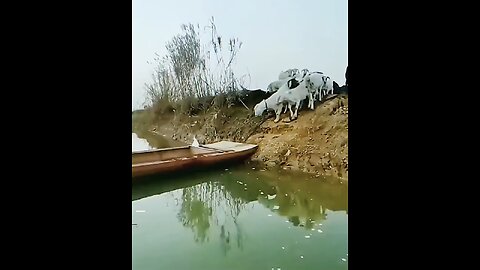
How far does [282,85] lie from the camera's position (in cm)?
130

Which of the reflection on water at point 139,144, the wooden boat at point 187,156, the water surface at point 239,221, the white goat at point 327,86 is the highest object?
the white goat at point 327,86

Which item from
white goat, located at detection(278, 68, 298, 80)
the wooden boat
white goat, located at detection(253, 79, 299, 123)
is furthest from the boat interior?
white goat, located at detection(278, 68, 298, 80)

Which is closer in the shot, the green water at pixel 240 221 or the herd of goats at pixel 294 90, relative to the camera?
the green water at pixel 240 221

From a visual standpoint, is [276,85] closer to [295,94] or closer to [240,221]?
[295,94]

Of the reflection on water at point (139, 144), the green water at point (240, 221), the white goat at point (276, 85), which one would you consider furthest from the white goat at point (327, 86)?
the reflection on water at point (139, 144)

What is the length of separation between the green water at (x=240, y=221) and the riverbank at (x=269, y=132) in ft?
0.17

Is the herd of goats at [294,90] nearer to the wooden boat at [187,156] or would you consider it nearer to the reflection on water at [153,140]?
the wooden boat at [187,156]

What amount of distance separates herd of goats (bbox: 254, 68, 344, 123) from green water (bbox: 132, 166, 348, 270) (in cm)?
21

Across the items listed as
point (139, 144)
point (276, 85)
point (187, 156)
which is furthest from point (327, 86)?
point (139, 144)

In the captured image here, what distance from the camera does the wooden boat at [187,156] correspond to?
1.24m

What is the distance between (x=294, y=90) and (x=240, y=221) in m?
0.42

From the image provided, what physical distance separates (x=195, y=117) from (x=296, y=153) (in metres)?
0.34
